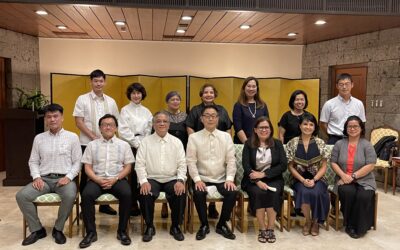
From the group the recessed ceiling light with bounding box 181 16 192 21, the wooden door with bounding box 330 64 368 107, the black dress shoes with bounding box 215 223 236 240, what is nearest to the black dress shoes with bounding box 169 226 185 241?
the black dress shoes with bounding box 215 223 236 240

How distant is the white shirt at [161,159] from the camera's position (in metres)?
3.44

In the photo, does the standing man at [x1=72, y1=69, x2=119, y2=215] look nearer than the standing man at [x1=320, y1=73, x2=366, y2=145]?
Yes

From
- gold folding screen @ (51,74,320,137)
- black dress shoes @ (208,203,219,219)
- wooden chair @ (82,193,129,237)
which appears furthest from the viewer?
gold folding screen @ (51,74,320,137)

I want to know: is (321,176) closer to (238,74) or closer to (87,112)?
(87,112)

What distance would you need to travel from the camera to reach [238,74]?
769cm

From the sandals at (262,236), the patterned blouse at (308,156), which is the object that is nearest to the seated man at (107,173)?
the sandals at (262,236)

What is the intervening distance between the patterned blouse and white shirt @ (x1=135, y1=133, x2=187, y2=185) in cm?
110

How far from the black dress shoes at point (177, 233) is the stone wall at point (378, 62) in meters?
3.87

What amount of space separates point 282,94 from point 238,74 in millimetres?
1105

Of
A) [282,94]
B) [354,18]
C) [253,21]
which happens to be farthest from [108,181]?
[282,94]

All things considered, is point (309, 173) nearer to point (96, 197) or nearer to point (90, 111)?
point (96, 197)

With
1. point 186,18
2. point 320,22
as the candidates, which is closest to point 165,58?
point 186,18

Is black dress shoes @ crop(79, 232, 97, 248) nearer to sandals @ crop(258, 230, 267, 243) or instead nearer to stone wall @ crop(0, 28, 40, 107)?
sandals @ crop(258, 230, 267, 243)

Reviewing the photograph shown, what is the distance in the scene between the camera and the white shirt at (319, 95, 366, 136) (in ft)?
13.4
